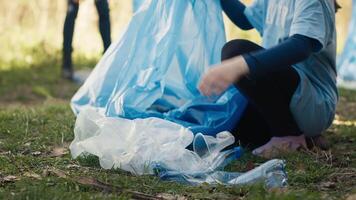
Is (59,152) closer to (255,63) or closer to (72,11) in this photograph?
(255,63)

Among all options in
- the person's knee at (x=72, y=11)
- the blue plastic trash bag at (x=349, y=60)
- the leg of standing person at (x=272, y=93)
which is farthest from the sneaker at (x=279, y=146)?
the blue plastic trash bag at (x=349, y=60)

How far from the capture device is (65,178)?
203cm

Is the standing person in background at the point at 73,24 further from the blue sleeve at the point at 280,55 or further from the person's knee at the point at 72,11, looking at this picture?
the blue sleeve at the point at 280,55

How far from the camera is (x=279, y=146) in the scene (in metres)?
2.61

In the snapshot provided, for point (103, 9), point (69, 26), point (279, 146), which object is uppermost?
point (103, 9)

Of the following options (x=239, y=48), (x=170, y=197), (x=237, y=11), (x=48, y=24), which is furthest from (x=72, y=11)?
(x=48, y=24)

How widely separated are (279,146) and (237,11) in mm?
681

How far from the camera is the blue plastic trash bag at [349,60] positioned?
5770mm

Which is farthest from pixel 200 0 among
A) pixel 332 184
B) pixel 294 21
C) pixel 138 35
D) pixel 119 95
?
pixel 332 184

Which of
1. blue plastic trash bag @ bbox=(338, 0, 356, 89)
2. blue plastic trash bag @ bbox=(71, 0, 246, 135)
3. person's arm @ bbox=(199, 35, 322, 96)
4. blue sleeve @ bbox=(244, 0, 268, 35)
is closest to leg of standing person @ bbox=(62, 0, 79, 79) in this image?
blue plastic trash bag @ bbox=(71, 0, 246, 135)

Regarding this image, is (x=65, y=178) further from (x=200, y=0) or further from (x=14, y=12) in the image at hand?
(x=14, y=12)

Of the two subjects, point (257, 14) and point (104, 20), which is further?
point (104, 20)

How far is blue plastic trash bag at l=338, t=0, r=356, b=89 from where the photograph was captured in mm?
5770

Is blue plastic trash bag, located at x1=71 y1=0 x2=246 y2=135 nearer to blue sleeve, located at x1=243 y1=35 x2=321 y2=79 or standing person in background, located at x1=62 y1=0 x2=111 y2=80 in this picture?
standing person in background, located at x1=62 y1=0 x2=111 y2=80
